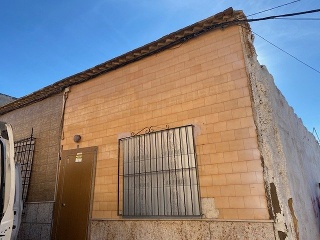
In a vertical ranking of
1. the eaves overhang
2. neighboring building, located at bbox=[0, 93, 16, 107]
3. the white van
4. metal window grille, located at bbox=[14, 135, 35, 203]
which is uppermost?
neighboring building, located at bbox=[0, 93, 16, 107]

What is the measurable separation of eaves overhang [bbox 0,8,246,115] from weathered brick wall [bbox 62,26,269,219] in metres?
0.13

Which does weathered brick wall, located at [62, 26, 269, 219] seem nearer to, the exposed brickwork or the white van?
the exposed brickwork

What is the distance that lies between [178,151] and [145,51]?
266cm

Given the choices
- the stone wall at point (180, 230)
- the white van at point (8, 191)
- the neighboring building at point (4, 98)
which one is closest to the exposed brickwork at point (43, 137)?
the stone wall at point (180, 230)

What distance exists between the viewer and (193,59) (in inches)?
211

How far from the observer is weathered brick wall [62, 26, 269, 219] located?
4230 mm

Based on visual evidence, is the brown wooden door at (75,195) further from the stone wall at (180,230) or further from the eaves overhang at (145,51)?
the eaves overhang at (145,51)

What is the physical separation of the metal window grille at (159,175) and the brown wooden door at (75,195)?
3.38 feet

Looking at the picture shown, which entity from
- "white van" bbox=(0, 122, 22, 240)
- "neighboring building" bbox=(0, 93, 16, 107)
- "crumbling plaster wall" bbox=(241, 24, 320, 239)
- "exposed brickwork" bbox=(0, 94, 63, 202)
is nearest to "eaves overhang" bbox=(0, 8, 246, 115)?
"exposed brickwork" bbox=(0, 94, 63, 202)

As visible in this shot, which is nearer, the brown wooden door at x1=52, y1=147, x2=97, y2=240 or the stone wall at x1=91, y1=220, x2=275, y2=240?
the stone wall at x1=91, y1=220, x2=275, y2=240

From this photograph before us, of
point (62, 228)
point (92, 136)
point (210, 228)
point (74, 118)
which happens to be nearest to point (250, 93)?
point (210, 228)

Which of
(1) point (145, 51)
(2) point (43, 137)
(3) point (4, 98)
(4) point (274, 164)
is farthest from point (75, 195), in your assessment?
(3) point (4, 98)

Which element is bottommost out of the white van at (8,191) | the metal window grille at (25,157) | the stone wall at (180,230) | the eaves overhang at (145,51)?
the stone wall at (180,230)

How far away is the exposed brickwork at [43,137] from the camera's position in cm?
706
